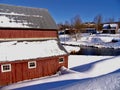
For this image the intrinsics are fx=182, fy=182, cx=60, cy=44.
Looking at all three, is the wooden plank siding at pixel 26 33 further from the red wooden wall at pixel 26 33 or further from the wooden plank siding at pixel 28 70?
the wooden plank siding at pixel 28 70

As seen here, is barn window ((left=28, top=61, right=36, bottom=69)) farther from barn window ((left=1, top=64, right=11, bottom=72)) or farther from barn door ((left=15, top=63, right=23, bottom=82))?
barn window ((left=1, top=64, right=11, bottom=72))

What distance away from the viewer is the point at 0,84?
52.9 ft

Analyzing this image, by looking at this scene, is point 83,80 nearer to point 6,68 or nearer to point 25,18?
point 6,68

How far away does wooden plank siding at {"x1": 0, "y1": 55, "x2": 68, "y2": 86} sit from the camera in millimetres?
16625

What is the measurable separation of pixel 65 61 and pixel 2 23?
820cm

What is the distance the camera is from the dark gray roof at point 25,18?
1923 cm

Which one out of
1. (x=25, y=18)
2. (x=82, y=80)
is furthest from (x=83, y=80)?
(x=25, y=18)

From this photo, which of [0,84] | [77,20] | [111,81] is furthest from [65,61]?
[77,20]

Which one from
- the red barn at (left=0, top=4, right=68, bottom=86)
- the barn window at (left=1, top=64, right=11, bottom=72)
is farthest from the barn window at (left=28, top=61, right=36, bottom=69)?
the barn window at (left=1, top=64, right=11, bottom=72)

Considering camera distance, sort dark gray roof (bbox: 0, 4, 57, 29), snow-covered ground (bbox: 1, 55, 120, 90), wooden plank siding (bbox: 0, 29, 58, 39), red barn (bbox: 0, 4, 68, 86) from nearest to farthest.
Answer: snow-covered ground (bbox: 1, 55, 120, 90) → red barn (bbox: 0, 4, 68, 86) → wooden plank siding (bbox: 0, 29, 58, 39) → dark gray roof (bbox: 0, 4, 57, 29)

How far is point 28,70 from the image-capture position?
18.0m

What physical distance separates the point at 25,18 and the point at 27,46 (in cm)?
371

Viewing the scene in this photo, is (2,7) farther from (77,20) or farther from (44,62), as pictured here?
(77,20)

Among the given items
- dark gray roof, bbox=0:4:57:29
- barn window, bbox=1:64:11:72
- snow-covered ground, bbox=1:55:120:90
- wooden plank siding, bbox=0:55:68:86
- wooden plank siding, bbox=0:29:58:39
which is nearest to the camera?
snow-covered ground, bbox=1:55:120:90
